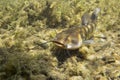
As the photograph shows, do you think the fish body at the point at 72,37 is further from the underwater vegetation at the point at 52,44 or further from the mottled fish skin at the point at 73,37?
the underwater vegetation at the point at 52,44

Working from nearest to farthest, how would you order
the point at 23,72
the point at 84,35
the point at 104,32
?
the point at 23,72 → the point at 84,35 → the point at 104,32

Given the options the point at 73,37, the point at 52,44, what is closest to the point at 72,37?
the point at 73,37

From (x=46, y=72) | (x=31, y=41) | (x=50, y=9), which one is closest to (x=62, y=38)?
(x=46, y=72)

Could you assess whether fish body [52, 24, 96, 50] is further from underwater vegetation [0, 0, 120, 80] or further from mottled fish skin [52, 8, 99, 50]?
underwater vegetation [0, 0, 120, 80]

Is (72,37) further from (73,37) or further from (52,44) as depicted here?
(52,44)

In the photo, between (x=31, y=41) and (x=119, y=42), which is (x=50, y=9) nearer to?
(x=31, y=41)

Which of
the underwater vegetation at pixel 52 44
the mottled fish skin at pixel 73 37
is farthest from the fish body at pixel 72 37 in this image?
the underwater vegetation at pixel 52 44
